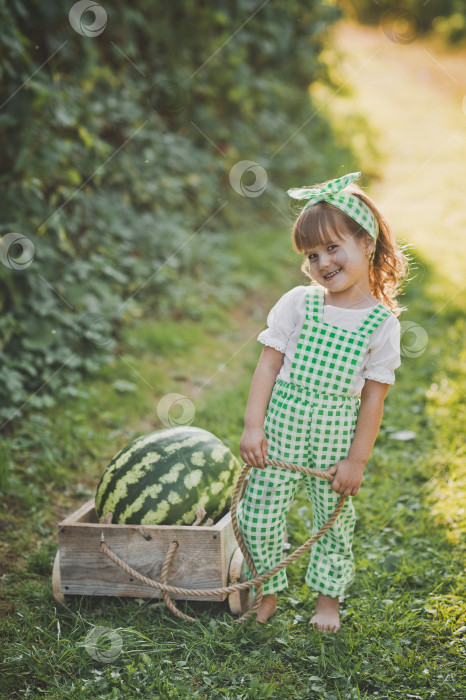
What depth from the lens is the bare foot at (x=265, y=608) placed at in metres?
2.60

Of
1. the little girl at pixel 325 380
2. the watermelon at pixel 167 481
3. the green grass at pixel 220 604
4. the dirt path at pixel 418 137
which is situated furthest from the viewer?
the dirt path at pixel 418 137

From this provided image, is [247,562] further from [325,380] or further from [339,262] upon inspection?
[339,262]

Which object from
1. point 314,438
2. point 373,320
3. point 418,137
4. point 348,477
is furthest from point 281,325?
point 418,137

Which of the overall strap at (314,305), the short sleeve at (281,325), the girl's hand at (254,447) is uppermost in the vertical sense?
the overall strap at (314,305)

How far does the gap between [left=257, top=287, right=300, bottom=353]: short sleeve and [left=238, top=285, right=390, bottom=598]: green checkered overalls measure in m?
0.07

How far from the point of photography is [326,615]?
2.57m

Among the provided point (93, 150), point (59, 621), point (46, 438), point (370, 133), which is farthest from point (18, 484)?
point (370, 133)

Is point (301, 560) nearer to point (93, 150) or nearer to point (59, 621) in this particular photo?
point (59, 621)

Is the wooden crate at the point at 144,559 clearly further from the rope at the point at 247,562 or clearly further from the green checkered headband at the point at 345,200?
the green checkered headband at the point at 345,200

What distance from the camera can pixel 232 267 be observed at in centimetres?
738

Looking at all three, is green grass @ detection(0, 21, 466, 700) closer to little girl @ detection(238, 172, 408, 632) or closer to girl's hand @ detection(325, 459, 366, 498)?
little girl @ detection(238, 172, 408, 632)

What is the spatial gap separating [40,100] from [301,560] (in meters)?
3.56

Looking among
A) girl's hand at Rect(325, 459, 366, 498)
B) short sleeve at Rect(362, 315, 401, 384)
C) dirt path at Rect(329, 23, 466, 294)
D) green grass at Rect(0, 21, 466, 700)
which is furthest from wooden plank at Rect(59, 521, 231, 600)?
dirt path at Rect(329, 23, 466, 294)

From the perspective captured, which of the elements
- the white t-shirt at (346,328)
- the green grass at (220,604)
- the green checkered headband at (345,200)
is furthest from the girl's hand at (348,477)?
the green checkered headband at (345,200)
